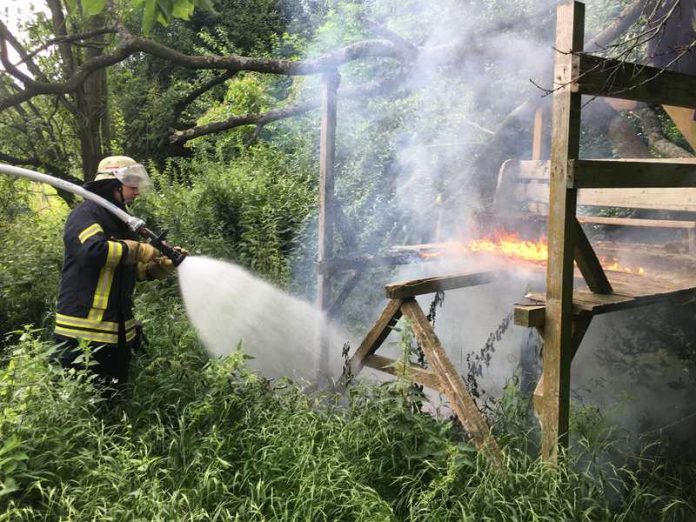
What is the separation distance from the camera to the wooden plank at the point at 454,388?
3.59 metres

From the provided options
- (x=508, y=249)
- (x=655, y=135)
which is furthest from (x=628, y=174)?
(x=655, y=135)

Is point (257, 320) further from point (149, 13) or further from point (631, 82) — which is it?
point (631, 82)

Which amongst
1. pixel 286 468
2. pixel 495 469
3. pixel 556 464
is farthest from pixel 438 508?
pixel 286 468

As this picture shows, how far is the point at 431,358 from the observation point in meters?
4.06

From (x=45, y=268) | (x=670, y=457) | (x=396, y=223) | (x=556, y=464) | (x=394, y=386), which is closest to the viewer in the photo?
(x=556, y=464)

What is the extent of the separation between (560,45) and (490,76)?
5096 mm

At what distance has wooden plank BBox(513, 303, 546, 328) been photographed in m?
3.29

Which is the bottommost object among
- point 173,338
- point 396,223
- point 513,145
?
point 173,338

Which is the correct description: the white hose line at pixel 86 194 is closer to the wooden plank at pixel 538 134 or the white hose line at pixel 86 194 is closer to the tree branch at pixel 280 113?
the tree branch at pixel 280 113

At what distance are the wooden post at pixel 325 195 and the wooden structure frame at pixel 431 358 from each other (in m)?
0.94

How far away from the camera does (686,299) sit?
4047mm

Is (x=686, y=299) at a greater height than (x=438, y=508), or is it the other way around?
(x=686, y=299)

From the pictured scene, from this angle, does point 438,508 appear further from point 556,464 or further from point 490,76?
point 490,76

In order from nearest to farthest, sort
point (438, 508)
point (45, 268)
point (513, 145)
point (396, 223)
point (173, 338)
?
point (438, 508), point (173, 338), point (45, 268), point (513, 145), point (396, 223)
